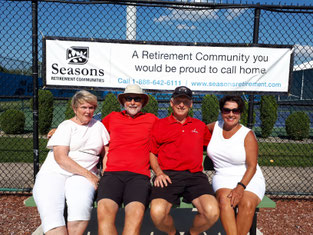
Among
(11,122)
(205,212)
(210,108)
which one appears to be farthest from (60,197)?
(210,108)

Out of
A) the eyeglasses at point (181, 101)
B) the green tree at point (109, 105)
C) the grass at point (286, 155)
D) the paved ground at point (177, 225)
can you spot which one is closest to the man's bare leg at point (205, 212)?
the paved ground at point (177, 225)

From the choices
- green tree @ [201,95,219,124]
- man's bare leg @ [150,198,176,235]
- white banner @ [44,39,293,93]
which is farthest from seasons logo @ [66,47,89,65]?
green tree @ [201,95,219,124]

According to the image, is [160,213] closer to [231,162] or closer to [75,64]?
[231,162]

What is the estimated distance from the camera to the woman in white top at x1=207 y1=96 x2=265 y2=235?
244 cm

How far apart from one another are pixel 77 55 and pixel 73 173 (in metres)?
1.76

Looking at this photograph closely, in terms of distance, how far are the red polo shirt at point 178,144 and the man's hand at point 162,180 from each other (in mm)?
155

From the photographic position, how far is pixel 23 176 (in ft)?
16.9

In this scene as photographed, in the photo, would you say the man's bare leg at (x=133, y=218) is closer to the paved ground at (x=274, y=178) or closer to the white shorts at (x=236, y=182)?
the white shorts at (x=236, y=182)

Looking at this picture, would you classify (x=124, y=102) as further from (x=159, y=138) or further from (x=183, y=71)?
(x=183, y=71)

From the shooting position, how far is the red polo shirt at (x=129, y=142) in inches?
109

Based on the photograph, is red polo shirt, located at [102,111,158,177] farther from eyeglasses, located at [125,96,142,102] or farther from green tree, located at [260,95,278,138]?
green tree, located at [260,95,278,138]

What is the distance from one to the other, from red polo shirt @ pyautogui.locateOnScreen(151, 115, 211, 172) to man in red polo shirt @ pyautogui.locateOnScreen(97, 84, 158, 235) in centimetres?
14

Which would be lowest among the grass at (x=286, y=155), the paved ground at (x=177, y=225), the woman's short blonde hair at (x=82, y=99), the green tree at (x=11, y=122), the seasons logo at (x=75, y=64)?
the paved ground at (x=177, y=225)

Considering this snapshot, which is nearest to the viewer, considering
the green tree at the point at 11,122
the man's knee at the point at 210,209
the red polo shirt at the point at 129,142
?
the man's knee at the point at 210,209
